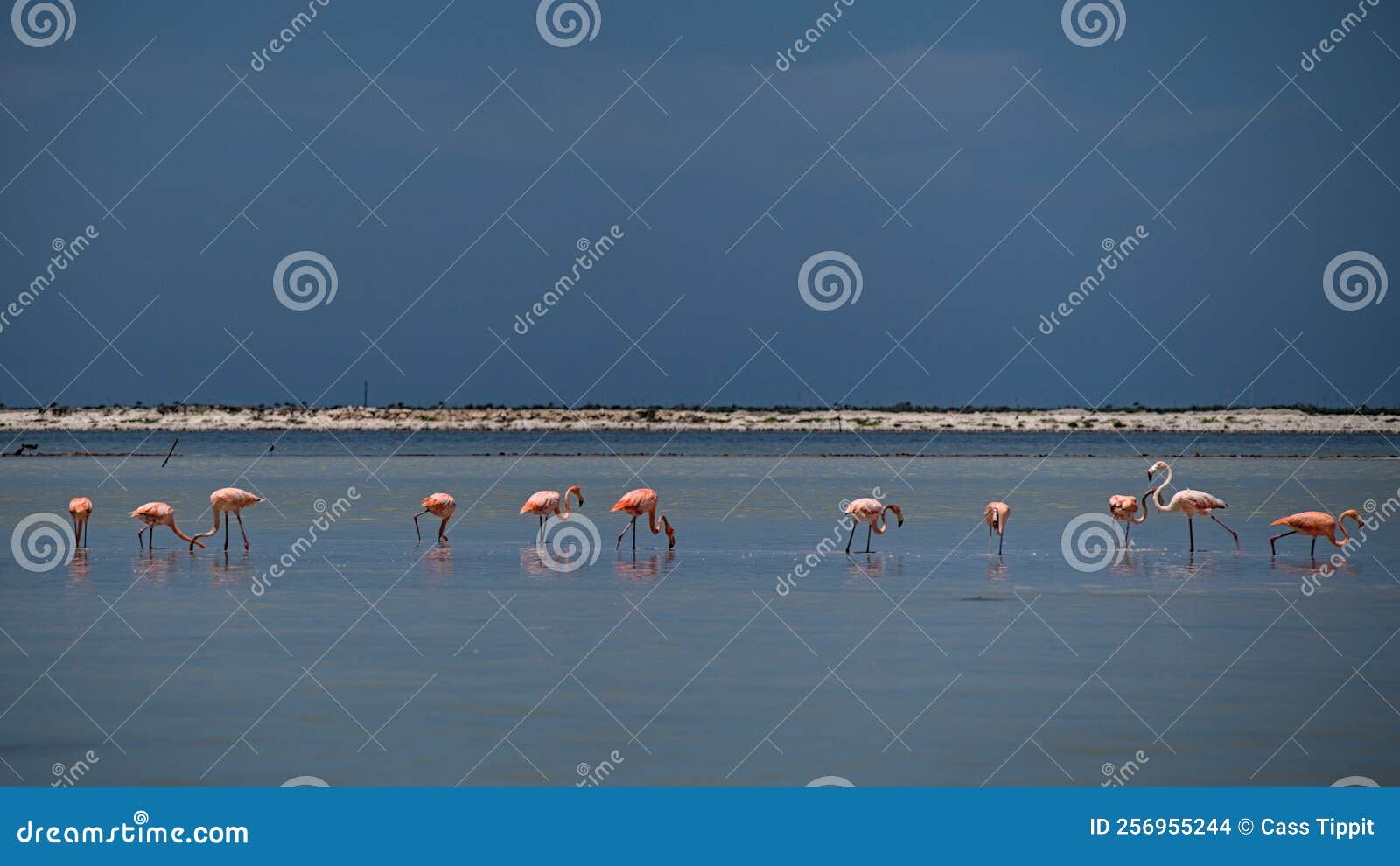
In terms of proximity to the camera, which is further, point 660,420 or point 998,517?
point 660,420

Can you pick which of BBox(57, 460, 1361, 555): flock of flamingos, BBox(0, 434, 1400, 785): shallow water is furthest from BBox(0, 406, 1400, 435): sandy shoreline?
BBox(0, 434, 1400, 785): shallow water

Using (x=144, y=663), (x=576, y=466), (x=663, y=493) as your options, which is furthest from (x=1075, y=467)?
(x=144, y=663)

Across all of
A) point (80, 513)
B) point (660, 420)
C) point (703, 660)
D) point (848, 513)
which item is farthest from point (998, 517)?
point (660, 420)

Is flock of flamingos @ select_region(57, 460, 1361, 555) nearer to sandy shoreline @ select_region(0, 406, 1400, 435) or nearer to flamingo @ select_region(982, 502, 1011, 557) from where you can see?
flamingo @ select_region(982, 502, 1011, 557)

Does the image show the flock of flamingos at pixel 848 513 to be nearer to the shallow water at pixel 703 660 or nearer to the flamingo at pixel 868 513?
the flamingo at pixel 868 513

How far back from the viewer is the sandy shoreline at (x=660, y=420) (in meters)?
103

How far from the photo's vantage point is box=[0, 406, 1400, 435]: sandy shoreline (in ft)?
337

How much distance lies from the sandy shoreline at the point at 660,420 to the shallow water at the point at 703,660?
3201 inches

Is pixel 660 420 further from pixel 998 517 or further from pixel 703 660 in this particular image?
pixel 703 660

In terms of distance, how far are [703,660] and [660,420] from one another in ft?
338

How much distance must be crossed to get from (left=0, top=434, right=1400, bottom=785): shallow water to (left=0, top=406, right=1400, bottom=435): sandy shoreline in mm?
81309

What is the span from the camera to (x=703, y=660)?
10820 mm

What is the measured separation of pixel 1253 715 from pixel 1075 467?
37.8m

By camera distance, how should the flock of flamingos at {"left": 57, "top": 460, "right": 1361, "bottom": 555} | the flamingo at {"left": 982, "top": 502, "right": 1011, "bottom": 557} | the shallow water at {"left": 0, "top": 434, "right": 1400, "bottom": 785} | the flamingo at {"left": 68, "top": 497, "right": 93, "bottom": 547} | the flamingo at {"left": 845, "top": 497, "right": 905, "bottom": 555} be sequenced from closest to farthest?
the shallow water at {"left": 0, "top": 434, "right": 1400, "bottom": 785}
the flock of flamingos at {"left": 57, "top": 460, "right": 1361, "bottom": 555}
the flamingo at {"left": 845, "top": 497, "right": 905, "bottom": 555}
the flamingo at {"left": 982, "top": 502, "right": 1011, "bottom": 557}
the flamingo at {"left": 68, "top": 497, "right": 93, "bottom": 547}
